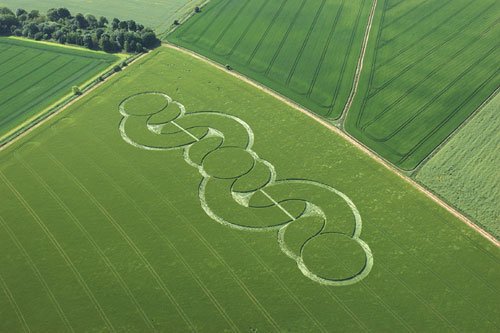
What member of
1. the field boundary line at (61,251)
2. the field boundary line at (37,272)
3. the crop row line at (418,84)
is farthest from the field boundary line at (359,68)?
the field boundary line at (37,272)

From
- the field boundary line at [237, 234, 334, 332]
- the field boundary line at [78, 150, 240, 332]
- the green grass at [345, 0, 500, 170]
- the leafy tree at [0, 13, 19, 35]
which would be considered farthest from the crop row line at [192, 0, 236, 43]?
the field boundary line at [237, 234, 334, 332]

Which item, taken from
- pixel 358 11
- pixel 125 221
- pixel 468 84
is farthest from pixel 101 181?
pixel 358 11

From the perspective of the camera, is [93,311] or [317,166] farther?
[317,166]

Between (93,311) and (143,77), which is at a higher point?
(143,77)

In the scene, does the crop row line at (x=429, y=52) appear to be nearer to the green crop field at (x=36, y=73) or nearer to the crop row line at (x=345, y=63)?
the crop row line at (x=345, y=63)

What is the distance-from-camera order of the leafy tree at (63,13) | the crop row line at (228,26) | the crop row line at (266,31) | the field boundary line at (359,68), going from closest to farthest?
the field boundary line at (359,68) → the crop row line at (266,31) → the crop row line at (228,26) → the leafy tree at (63,13)

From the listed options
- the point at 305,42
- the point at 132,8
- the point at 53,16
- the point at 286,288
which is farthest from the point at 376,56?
the point at 53,16

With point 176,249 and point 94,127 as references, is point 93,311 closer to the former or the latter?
point 176,249
